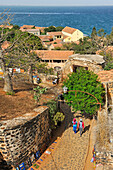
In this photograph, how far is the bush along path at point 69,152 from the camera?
470 inches

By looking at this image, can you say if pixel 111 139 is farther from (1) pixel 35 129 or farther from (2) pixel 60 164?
(1) pixel 35 129

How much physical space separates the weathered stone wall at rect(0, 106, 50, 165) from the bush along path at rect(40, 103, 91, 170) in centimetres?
139

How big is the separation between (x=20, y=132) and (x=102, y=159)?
5.03m

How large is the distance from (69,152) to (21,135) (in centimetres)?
414

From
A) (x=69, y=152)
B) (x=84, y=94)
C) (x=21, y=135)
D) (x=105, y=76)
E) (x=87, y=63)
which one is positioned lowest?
(x=69, y=152)

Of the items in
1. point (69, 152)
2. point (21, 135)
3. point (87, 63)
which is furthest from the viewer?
point (87, 63)

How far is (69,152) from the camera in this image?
13.1m

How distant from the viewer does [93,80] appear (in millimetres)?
16062

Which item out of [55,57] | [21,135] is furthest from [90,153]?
[55,57]

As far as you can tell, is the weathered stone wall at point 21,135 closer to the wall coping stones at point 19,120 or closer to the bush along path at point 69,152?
the wall coping stones at point 19,120

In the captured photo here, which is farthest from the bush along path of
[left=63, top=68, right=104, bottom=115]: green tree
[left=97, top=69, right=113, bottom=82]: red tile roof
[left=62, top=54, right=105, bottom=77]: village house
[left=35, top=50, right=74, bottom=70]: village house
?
[left=35, top=50, right=74, bottom=70]: village house

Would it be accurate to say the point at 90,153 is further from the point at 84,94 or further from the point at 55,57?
the point at 55,57

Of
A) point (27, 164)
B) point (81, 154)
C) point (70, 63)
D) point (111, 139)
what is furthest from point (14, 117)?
point (70, 63)

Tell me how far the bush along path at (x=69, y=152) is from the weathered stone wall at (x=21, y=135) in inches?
54.5
